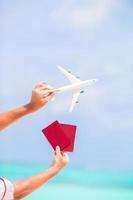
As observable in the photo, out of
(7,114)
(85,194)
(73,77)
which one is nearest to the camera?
(7,114)

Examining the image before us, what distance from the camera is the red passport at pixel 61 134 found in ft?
2.43

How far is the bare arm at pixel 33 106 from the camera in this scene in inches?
26.8

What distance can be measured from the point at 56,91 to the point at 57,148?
82mm

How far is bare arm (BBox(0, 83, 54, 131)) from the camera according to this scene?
68 centimetres

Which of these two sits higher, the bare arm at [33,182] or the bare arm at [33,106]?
the bare arm at [33,106]

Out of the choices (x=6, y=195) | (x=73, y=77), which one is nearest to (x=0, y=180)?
(x=6, y=195)

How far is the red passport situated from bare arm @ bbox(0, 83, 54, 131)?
0.14 ft

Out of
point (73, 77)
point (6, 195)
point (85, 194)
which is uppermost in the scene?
point (85, 194)

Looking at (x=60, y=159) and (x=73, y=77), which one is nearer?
(x=60, y=159)

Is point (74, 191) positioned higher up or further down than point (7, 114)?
higher up

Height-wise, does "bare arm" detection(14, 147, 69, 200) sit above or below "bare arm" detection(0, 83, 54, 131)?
below

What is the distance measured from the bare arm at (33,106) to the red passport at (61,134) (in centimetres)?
4

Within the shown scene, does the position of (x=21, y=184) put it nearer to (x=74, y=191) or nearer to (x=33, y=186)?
(x=33, y=186)

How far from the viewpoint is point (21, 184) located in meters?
0.72
